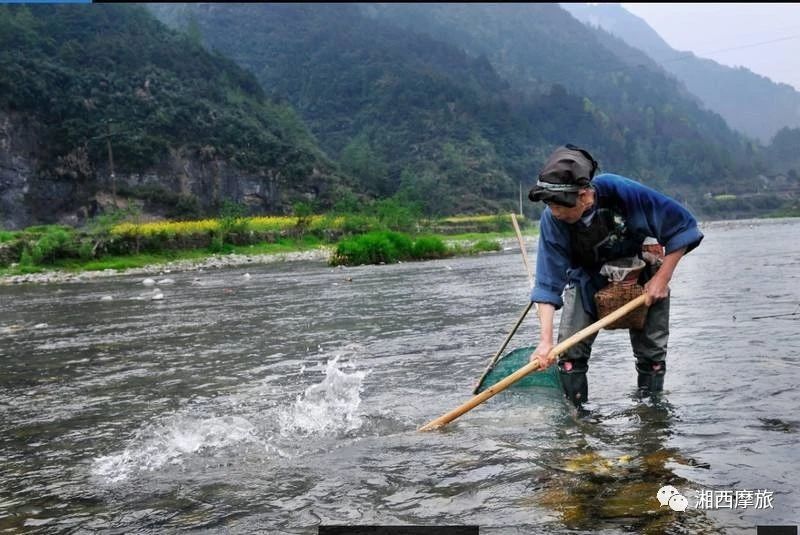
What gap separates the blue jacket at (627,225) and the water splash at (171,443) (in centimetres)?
228

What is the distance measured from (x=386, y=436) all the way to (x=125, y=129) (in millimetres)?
77447

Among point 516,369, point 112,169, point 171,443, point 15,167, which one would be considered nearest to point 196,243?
point 112,169

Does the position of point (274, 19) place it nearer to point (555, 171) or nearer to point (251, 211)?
point (251, 211)

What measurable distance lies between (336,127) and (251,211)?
59.2 metres

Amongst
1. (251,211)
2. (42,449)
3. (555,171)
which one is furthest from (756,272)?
(251,211)

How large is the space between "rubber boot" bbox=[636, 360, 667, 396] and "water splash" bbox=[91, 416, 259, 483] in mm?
2819

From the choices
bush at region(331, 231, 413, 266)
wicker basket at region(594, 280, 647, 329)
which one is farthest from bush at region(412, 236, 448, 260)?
wicker basket at region(594, 280, 647, 329)

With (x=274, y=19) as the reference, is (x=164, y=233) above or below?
below

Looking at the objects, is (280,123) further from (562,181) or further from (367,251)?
(562,181)

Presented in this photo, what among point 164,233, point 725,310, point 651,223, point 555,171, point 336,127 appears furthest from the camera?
point 336,127

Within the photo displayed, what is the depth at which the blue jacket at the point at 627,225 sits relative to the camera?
4344mm

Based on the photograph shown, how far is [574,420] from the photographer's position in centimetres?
464

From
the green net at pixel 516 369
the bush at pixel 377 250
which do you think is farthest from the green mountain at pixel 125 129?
the green net at pixel 516 369

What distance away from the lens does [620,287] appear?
176 inches
